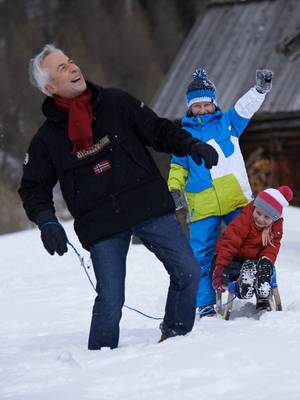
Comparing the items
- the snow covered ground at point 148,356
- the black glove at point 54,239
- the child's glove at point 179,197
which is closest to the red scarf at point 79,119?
the black glove at point 54,239

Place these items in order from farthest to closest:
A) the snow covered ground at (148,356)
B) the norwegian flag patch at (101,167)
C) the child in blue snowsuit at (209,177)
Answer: the child in blue snowsuit at (209,177) → the norwegian flag patch at (101,167) → the snow covered ground at (148,356)

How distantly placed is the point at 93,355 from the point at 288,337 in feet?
2.72

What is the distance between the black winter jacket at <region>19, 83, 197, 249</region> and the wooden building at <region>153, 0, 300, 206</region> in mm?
8638

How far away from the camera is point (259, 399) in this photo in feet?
10.1

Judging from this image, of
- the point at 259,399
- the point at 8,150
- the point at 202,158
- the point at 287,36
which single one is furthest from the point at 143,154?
the point at 8,150

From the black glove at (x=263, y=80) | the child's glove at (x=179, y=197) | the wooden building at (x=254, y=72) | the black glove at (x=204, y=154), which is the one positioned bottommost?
the child's glove at (x=179, y=197)

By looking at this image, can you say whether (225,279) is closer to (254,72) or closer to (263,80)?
(263,80)

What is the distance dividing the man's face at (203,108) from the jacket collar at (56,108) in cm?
112

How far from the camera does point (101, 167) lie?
4074 mm

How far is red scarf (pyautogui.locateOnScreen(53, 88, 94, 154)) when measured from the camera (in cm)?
→ 400

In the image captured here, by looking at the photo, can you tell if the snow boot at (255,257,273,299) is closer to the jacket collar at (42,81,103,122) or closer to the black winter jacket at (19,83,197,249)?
the black winter jacket at (19,83,197,249)

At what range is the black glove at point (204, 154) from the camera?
3.92 metres

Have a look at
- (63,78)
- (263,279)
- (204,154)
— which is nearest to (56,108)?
(63,78)

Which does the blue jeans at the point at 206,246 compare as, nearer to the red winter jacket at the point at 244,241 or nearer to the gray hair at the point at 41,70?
the red winter jacket at the point at 244,241
